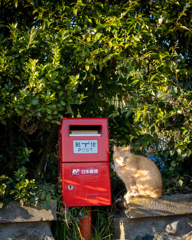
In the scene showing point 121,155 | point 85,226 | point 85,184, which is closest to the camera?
point 85,184

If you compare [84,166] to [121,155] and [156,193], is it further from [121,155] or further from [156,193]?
[156,193]

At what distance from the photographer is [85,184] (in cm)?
256

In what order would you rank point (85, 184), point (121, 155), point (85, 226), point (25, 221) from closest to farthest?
point (25, 221) → point (85, 184) → point (85, 226) → point (121, 155)

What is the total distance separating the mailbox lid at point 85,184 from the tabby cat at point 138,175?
0.90 feet

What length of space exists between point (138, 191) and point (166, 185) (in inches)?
21.3

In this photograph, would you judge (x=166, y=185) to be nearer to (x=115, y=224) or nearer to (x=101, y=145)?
(x=115, y=224)

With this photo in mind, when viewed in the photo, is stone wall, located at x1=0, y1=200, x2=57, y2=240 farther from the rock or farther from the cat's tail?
the rock

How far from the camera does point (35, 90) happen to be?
7.77ft

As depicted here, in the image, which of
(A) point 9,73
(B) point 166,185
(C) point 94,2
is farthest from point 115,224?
(C) point 94,2

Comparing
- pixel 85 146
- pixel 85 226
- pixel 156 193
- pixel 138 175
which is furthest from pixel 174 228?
pixel 85 146

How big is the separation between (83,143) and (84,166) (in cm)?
23

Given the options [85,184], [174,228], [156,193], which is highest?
[85,184]

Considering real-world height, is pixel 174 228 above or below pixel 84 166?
below

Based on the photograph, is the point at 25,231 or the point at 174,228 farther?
the point at 174,228
